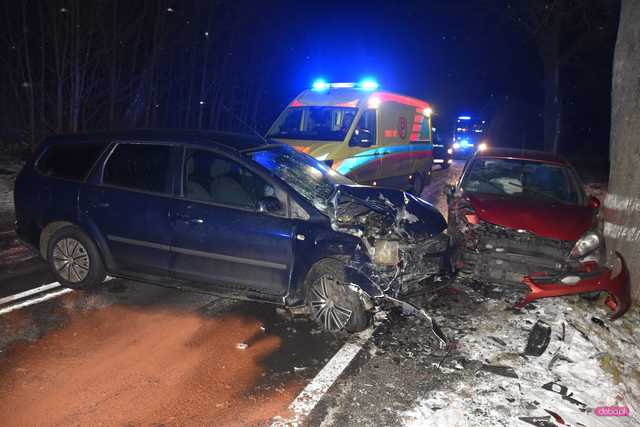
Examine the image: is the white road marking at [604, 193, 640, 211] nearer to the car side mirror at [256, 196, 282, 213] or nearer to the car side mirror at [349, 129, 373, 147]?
the car side mirror at [256, 196, 282, 213]

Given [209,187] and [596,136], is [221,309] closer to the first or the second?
[209,187]

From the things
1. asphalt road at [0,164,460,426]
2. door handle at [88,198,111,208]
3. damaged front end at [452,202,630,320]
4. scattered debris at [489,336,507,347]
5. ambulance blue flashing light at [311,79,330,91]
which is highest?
ambulance blue flashing light at [311,79,330,91]

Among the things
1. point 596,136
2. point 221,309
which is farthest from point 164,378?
point 596,136

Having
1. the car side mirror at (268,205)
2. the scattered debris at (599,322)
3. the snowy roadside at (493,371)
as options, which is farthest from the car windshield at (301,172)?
the scattered debris at (599,322)

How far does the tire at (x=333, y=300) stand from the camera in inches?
179

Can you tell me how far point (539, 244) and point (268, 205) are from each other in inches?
120

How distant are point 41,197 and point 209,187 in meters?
2.04

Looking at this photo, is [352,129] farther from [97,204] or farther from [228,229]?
[97,204]

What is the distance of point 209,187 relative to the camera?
4910mm

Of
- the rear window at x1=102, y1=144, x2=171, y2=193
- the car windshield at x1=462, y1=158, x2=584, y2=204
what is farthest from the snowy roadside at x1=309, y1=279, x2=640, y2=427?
the rear window at x1=102, y1=144, x2=171, y2=193

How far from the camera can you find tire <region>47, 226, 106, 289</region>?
5312 mm

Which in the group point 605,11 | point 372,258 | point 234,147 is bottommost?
point 372,258

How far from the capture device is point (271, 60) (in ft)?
78.2

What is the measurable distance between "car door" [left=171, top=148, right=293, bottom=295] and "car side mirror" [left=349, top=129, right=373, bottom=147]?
15.8ft
